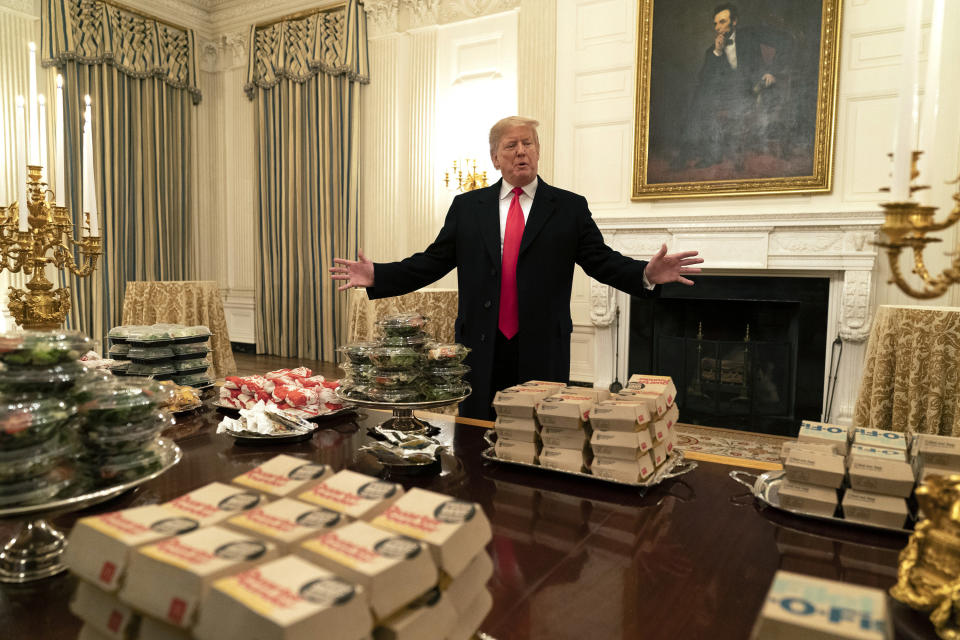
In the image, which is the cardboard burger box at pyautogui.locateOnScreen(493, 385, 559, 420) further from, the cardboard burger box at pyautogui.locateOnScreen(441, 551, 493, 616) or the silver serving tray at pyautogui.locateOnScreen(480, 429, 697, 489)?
the cardboard burger box at pyautogui.locateOnScreen(441, 551, 493, 616)

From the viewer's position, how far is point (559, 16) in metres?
4.95

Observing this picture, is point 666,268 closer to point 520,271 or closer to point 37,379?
point 520,271

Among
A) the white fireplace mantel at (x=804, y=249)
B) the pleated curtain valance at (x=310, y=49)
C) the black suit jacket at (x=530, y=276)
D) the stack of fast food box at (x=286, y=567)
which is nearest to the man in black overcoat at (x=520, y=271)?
the black suit jacket at (x=530, y=276)

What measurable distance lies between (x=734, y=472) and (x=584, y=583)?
509 mm

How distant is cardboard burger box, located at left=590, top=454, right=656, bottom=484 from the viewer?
1.04 meters

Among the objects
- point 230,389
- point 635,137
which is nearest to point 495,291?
point 230,389

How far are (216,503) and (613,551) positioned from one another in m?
0.52

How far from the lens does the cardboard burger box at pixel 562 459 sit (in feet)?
3.59

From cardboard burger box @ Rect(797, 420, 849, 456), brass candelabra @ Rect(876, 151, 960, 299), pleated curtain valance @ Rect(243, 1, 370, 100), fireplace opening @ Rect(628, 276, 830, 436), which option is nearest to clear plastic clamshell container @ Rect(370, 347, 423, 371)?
cardboard burger box @ Rect(797, 420, 849, 456)

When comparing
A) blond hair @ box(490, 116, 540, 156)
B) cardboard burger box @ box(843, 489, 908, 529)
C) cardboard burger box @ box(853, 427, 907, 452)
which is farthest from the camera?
blond hair @ box(490, 116, 540, 156)

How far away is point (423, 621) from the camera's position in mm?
498

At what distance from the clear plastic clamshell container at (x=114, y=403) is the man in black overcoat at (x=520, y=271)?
3.67ft

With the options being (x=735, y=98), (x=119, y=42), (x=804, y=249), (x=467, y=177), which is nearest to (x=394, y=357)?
(x=804, y=249)

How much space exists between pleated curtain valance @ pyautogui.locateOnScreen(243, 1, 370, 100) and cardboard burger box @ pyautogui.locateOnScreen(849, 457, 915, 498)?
20.0 feet
